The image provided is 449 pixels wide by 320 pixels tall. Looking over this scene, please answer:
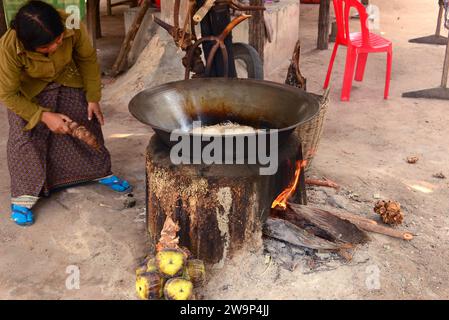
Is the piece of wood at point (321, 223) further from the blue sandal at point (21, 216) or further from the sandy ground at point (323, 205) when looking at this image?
the blue sandal at point (21, 216)

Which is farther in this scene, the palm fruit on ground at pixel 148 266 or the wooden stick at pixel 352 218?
the wooden stick at pixel 352 218

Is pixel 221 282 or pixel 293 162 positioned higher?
pixel 293 162

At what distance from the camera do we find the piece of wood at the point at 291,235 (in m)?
2.55

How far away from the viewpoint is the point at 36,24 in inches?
93.8

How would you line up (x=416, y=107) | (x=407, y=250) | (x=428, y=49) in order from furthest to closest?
(x=428, y=49), (x=416, y=107), (x=407, y=250)

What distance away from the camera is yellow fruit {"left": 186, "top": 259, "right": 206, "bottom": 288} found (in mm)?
2361

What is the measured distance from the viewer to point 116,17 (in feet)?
29.1

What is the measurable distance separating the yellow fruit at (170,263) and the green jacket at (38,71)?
105 centimetres

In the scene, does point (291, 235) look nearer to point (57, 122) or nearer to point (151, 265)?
point (151, 265)

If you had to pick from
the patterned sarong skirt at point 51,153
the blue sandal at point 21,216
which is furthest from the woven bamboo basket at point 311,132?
the blue sandal at point 21,216

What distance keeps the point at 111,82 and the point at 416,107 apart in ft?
10.5
